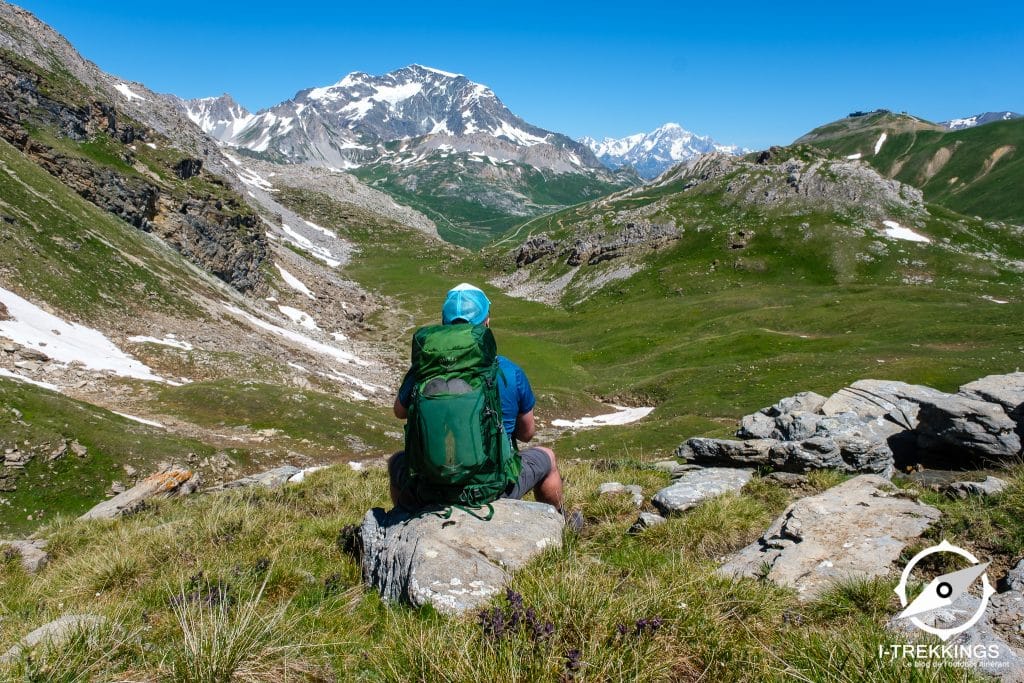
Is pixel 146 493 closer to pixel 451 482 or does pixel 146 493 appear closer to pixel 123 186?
pixel 451 482

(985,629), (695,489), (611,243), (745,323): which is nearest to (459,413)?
(985,629)

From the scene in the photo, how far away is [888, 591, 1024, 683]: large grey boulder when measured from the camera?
4359 mm

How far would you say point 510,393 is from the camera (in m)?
7.29

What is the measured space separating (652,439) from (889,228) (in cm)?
10311

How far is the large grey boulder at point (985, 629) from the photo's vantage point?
4359mm

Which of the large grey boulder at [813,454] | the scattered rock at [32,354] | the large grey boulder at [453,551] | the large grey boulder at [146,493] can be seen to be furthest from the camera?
the scattered rock at [32,354]

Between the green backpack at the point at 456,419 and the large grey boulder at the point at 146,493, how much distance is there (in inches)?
429

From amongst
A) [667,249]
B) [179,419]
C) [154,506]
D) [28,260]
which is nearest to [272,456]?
[179,419]

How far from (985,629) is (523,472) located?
5262 mm

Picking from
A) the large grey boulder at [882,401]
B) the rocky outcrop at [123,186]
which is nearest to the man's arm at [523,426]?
the large grey boulder at [882,401]

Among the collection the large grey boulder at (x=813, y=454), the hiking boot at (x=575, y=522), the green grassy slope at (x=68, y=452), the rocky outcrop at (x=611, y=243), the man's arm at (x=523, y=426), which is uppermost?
the rocky outcrop at (x=611, y=243)

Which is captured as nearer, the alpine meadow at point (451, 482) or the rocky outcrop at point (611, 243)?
the alpine meadow at point (451, 482)

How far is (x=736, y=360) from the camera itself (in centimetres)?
5550

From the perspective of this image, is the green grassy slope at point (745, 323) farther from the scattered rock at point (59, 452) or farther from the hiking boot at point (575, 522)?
the scattered rock at point (59, 452)
